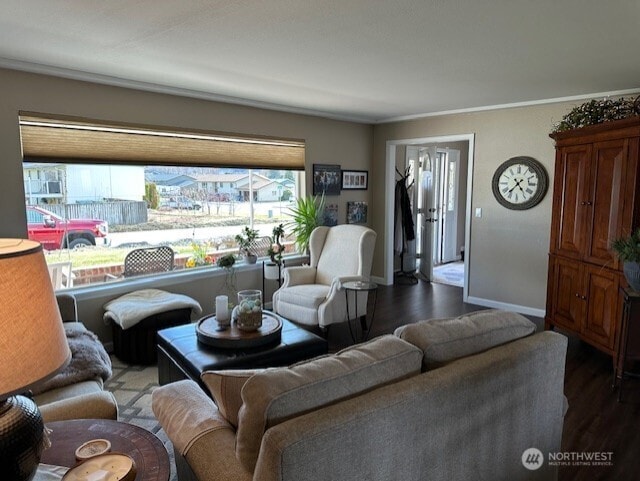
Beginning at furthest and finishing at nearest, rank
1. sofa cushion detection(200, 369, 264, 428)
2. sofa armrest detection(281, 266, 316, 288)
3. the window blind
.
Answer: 1. sofa armrest detection(281, 266, 316, 288)
2. the window blind
3. sofa cushion detection(200, 369, 264, 428)

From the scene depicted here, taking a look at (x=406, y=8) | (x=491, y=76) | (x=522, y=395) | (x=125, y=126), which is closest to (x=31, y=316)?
(x=522, y=395)

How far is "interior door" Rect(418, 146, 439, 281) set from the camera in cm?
688

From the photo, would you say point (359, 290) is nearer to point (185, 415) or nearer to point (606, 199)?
point (606, 199)

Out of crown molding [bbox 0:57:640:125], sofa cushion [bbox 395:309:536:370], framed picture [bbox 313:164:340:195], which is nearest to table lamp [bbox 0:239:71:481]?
sofa cushion [bbox 395:309:536:370]

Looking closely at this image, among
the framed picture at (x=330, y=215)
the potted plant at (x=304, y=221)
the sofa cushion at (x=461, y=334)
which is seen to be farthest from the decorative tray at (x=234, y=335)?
the framed picture at (x=330, y=215)

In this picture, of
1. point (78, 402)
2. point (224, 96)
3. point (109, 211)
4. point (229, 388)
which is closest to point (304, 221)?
point (224, 96)

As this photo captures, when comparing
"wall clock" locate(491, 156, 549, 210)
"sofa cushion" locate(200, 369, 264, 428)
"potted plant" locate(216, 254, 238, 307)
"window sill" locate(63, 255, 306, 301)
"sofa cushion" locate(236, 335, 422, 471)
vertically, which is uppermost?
"wall clock" locate(491, 156, 549, 210)

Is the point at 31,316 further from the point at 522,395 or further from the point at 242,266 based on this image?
the point at 242,266

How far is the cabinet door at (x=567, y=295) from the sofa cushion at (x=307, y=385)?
9.63 feet

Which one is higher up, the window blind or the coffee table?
the window blind

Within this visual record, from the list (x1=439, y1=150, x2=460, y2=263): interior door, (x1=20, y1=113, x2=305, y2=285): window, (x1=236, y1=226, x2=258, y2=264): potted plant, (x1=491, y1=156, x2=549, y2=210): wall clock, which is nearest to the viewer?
(x1=20, y1=113, x2=305, y2=285): window

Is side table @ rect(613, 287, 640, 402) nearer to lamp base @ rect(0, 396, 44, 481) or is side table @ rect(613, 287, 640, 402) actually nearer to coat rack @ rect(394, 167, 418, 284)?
lamp base @ rect(0, 396, 44, 481)

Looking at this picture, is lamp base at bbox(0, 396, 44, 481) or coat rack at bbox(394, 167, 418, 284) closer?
lamp base at bbox(0, 396, 44, 481)

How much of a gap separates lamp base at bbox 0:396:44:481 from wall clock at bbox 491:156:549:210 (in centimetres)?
487
